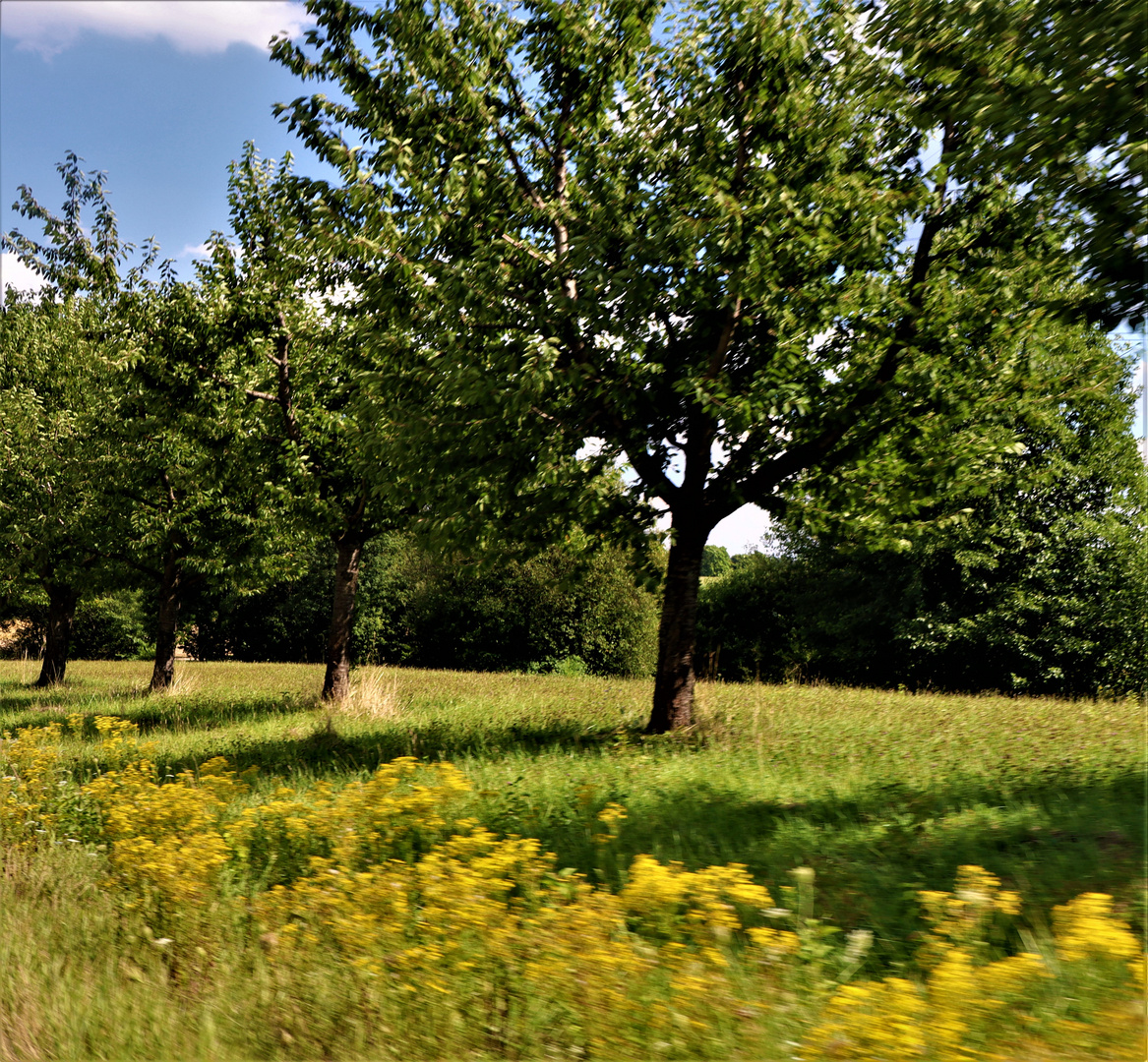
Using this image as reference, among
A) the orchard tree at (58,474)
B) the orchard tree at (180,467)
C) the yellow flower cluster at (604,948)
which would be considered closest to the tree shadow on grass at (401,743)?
the yellow flower cluster at (604,948)

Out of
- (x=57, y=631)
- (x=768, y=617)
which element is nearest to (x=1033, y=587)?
(x=768, y=617)

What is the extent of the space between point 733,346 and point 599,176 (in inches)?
105

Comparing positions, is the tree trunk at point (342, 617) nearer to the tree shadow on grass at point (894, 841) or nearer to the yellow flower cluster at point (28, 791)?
the yellow flower cluster at point (28, 791)

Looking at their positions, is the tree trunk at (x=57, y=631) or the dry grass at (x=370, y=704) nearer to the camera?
the dry grass at (x=370, y=704)

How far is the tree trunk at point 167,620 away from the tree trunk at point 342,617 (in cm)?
674

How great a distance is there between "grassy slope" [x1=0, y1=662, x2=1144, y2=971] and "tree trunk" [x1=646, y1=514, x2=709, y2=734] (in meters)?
0.39

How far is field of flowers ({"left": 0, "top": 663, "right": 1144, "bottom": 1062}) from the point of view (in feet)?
10.9

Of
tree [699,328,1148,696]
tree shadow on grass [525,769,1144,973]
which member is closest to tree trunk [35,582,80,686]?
tree [699,328,1148,696]

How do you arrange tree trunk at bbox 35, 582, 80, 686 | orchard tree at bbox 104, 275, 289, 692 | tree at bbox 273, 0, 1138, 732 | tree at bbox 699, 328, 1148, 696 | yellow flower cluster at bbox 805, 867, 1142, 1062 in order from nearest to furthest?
yellow flower cluster at bbox 805, 867, 1142, 1062 → tree at bbox 273, 0, 1138, 732 → orchard tree at bbox 104, 275, 289, 692 → tree trunk at bbox 35, 582, 80, 686 → tree at bbox 699, 328, 1148, 696

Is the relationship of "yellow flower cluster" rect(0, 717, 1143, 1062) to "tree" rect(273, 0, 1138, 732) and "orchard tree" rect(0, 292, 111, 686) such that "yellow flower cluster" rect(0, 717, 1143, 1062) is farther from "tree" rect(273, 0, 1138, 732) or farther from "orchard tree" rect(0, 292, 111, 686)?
"orchard tree" rect(0, 292, 111, 686)

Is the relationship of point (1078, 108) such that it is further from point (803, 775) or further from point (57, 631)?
point (57, 631)

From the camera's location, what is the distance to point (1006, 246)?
870 centimetres

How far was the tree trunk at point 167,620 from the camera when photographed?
19500 mm

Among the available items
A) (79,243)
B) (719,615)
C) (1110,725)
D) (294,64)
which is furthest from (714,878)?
(719,615)
